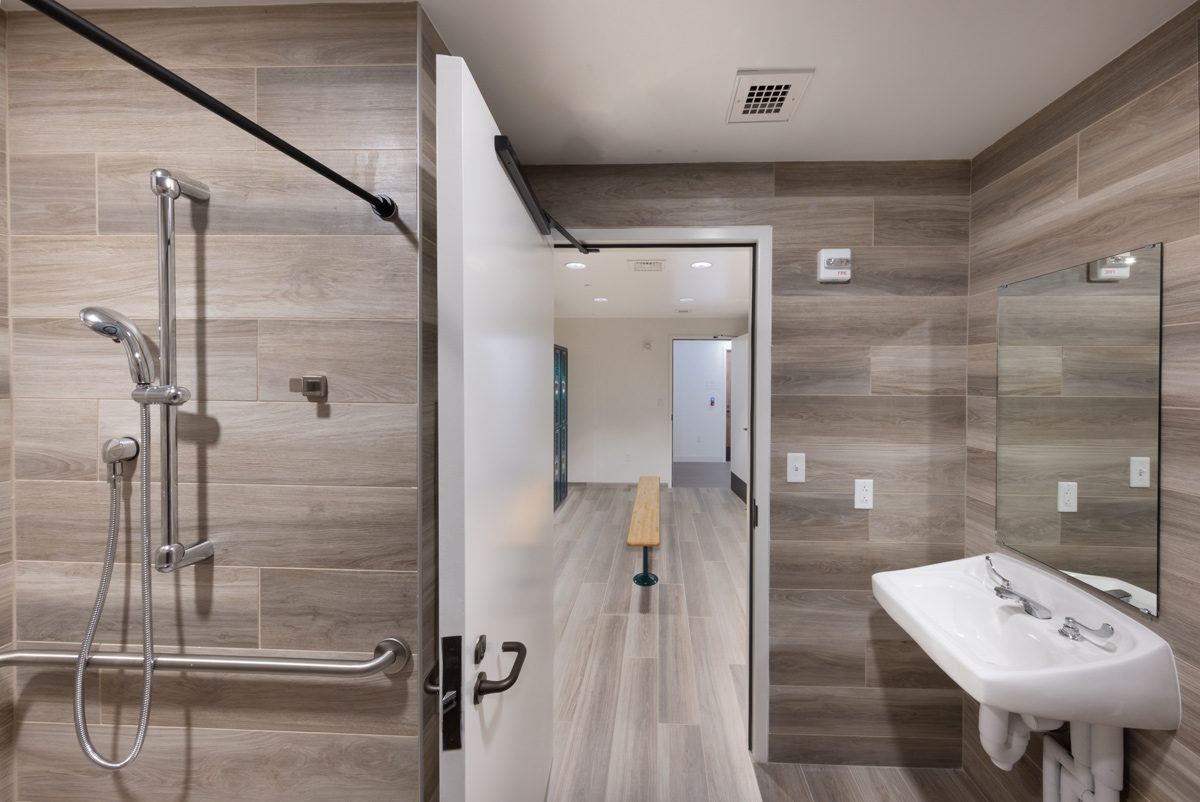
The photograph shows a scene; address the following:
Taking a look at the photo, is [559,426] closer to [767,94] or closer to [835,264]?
[835,264]

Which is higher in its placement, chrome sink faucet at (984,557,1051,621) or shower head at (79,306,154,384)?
shower head at (79,306,154,384)

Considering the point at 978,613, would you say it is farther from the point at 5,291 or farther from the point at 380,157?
the point at 5,291

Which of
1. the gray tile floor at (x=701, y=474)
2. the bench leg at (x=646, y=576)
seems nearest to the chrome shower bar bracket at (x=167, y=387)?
the bench leg at (x=646, y=576)

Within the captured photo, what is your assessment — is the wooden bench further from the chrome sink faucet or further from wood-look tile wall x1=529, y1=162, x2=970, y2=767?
the chrome sink faucet

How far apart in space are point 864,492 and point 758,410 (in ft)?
1.65

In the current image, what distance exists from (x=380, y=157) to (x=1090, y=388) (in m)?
1.94

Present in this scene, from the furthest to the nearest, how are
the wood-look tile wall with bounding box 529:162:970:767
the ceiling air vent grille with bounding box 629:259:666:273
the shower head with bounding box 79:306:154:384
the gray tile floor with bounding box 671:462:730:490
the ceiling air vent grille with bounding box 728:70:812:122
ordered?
the gray tile floor with bounding box 671:462:730:490 < the ceiling air vent grille with bounding box 629:259:666:273 < the wood-look tile wall with bounding box 529:162:970:767 < the ceiling air vent grille with bounding box 728:70:812:122 < the shower head with bounding box 79:306:154:384

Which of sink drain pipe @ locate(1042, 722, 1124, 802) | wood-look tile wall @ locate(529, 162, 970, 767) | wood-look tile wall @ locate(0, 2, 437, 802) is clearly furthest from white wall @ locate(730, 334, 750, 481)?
wood-look tile wall @ locate(0, 2, 437, 802)

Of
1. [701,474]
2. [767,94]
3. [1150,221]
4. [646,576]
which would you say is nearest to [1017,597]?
[1150,221]

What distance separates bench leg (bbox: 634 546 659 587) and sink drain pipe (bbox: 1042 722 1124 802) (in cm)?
236

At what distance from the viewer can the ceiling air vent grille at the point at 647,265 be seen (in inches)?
148

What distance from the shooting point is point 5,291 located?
1.15 meters

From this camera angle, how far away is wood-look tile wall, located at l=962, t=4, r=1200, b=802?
1116mm

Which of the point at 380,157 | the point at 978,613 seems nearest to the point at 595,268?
the point at 380,157
